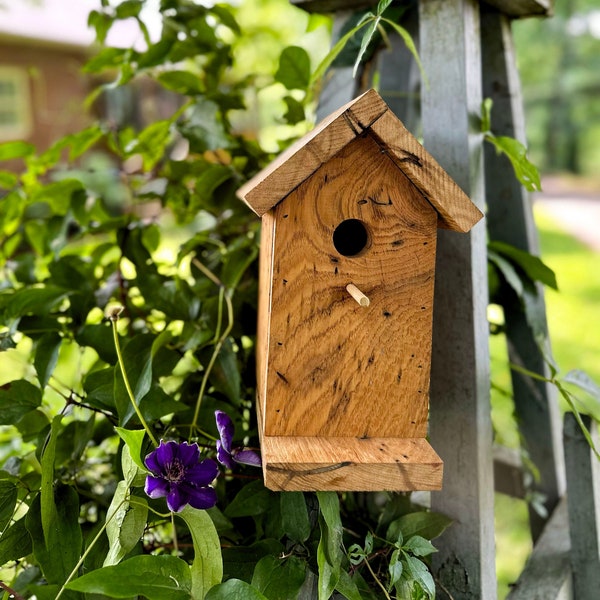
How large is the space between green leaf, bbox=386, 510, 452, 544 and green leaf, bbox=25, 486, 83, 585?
439mm

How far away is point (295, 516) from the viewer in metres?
0.93

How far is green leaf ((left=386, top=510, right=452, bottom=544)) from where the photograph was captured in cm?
98

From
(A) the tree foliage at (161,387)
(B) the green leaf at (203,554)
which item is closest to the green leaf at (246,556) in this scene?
(A) the tree foliage at (161,387)

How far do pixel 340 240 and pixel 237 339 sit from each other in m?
0.31

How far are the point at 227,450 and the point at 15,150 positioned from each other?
82cm

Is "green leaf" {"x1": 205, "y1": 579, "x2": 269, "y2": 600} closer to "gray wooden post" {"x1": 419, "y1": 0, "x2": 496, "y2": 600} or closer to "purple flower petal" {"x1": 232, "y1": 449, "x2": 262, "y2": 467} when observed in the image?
"purple flower petal" {"x1": 232, "y1": 449, "x2": 262, "y2": 467}

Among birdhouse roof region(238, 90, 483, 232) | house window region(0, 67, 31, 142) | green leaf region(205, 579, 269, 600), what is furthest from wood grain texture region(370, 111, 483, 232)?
house window region(0, 67, 31, 142)

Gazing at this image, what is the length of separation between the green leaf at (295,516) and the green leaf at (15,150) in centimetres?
86

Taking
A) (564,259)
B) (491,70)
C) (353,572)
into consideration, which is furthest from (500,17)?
(564,259)

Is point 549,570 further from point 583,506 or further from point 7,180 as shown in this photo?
point 7,180

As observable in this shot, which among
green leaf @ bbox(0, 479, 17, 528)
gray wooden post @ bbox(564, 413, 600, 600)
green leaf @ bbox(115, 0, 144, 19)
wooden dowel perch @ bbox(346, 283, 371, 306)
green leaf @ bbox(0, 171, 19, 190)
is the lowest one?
gray wooden post @ bbox(564, 413, 600, 600)

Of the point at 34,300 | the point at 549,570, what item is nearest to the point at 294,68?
the point at 34,300

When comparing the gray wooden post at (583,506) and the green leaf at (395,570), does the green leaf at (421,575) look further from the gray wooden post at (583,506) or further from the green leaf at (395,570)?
the gray wooden post at (583,506)

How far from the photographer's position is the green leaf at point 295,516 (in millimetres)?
924
